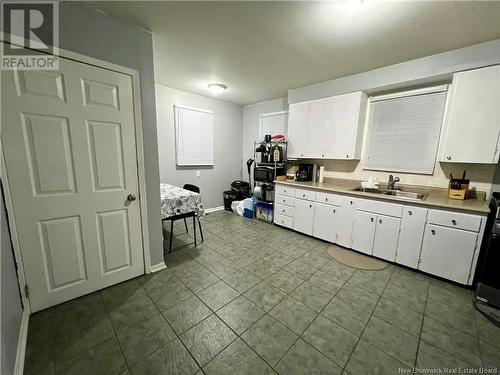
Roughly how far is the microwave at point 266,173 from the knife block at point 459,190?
241 centimetres

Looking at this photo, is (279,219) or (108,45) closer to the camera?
(108,45)

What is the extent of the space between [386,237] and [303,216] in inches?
46.5

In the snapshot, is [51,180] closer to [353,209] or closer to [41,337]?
[41,337]

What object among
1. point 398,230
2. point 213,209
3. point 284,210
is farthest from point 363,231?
point 213,209

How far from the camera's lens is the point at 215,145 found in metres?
4.55

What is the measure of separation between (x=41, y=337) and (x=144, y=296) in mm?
683

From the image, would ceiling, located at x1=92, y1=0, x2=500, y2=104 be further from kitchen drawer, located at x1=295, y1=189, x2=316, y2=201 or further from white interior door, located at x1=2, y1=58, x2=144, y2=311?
kitchen drawer, located at x1=295, y1=189, x2=316, y2=201

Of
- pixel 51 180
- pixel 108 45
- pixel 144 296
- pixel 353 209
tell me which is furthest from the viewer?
pixel 353 209

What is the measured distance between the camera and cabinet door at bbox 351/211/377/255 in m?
2.59

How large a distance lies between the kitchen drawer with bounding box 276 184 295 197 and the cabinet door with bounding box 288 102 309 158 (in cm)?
65

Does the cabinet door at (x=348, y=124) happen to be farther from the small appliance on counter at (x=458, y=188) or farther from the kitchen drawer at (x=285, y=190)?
the small appliance on counter at (x=458, y=188)

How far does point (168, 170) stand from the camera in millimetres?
3881

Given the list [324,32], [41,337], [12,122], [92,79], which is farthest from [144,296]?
[324,32]

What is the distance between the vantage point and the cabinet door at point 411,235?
7.30ft
